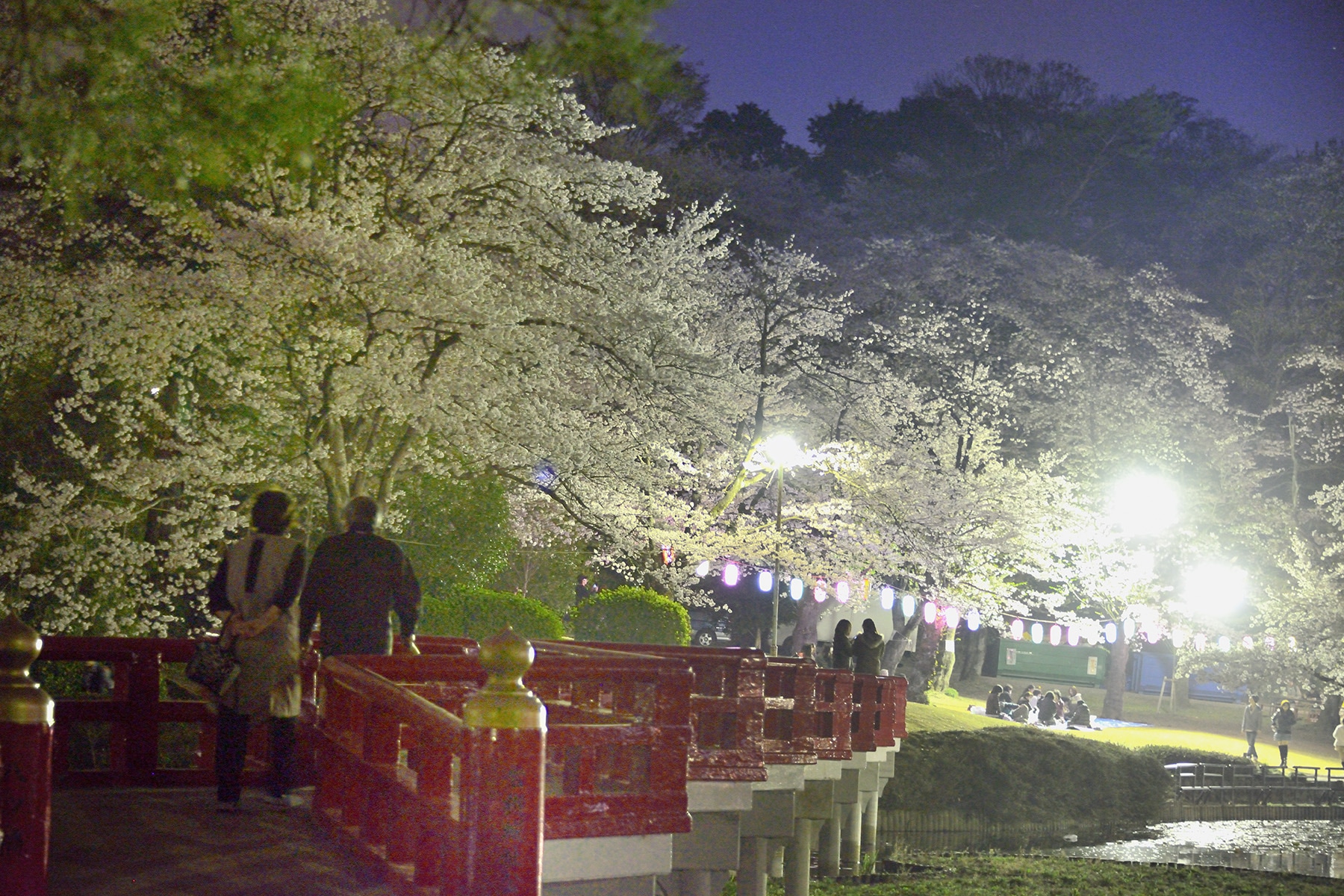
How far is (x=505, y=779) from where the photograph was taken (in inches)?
181

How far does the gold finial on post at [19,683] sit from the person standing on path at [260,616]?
80.6 inches

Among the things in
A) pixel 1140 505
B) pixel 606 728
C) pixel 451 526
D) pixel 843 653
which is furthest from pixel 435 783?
pixel 1140 505

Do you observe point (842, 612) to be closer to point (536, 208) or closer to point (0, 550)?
point (536, 208)

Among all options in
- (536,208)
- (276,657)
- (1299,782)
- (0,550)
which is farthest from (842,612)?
(276,657)

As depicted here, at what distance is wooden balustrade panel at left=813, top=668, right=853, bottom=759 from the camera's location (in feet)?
43.5

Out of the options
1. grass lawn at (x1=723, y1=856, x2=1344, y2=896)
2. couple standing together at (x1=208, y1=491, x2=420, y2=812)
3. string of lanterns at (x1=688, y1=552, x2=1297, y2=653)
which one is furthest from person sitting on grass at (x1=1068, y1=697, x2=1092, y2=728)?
couple standing together at (x1=208, y1=491, x2=420, y2=812)

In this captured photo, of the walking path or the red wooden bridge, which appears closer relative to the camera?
the red wooden bridge

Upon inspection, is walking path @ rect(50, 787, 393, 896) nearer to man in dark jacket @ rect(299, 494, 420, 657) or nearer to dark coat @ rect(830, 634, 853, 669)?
man in dark jacket @ rect(299, 494, 420, 657)

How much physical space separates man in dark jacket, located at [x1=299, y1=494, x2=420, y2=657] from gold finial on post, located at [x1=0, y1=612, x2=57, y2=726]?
249 centimetres

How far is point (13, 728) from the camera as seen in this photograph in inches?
196

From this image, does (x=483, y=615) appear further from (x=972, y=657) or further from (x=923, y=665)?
(x=972, y=657)

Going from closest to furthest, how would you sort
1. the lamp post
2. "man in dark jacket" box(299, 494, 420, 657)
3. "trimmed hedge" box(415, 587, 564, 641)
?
1. "man in dark jacket" box(299, 494, 420, 657)
2. "trimmed hedge" box(415, 587, 564, 641)
3. the lamp post

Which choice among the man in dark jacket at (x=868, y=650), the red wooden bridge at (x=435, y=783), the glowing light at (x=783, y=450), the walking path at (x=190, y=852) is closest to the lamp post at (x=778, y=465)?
the glowing light at (x=783, y=450)

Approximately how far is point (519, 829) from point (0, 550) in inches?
435
